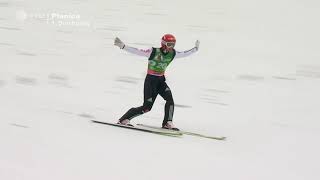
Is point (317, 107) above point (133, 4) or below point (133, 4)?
below

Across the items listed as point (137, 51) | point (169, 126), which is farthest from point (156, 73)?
point (169, 126)

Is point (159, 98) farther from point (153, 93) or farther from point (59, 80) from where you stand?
point (153, 93)

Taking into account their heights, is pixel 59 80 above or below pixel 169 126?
below

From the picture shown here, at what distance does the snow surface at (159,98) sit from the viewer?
834 cm

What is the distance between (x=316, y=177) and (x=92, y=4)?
1995 centimetres

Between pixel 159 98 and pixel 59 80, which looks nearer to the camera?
pixel 159 98

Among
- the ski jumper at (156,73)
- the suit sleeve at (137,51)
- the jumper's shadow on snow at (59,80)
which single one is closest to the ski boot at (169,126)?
the ski jumper at (156,73)

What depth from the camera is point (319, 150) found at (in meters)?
9.60

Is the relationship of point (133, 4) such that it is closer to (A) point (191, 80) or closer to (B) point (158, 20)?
(B) point (158, 20)

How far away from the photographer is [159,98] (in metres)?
14.0

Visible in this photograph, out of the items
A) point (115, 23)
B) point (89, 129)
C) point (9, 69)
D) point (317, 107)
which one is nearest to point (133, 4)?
point (115, 23)

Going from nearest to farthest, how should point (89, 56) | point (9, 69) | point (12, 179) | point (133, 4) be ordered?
point (12, 179)
point (9, 69)
point (89, 56)
point (133, 4)

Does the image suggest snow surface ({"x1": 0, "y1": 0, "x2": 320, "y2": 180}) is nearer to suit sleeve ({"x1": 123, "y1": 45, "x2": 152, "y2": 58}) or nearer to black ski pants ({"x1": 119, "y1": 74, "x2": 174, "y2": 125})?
black ski pants ({"x1": 119, "y1": 74, "x2": 174, "y2": 125})

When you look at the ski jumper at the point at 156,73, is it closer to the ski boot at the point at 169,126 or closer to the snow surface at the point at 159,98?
the ski boot at the point at 169,126
